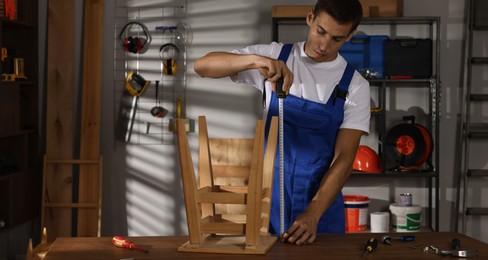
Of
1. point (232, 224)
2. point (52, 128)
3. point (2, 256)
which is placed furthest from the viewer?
point (52, 128)

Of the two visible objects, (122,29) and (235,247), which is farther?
(122,29)

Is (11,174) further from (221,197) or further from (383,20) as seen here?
(221,197)

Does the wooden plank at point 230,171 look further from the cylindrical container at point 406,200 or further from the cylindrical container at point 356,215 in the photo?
the cylindrical container at point 406,200

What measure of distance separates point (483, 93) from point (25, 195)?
358cm

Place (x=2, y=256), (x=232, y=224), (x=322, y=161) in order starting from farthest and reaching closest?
(x=2, y=256)
(x=322, y=161)
(x=232, y=224)

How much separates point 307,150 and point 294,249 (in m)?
0.71

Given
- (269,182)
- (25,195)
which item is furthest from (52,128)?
(269,182)

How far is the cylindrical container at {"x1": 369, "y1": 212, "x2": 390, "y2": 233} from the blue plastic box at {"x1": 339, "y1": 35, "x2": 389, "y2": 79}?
1.03m

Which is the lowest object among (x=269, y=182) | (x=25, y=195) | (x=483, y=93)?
(x=25, y=195)

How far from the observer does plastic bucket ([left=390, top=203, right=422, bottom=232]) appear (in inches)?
239

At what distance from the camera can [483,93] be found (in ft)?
20.8

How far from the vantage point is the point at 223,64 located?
120 inches

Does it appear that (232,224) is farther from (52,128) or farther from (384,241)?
(52,128)

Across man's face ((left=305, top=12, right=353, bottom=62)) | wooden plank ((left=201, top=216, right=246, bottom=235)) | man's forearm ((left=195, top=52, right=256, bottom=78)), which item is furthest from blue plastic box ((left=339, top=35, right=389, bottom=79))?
wooden plank ((left=201, top=216, right=246, bottom=235))
